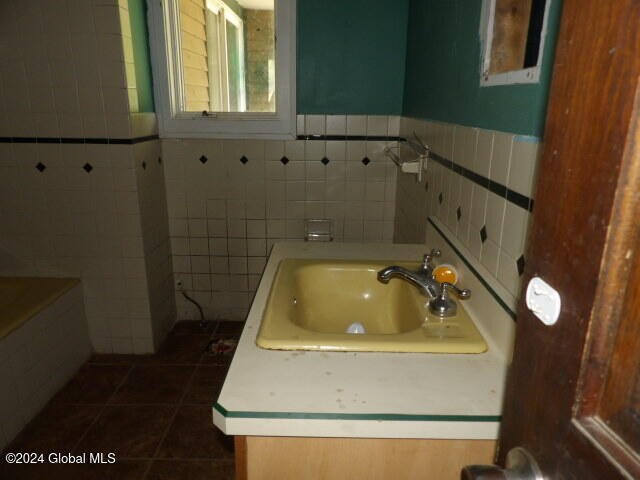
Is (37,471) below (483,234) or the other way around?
below

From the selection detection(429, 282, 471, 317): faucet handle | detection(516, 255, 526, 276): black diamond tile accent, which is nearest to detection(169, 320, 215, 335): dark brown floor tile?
detection(429, 282, 471, 317): faucet handle

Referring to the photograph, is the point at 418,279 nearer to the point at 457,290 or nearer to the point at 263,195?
the point at 457,290

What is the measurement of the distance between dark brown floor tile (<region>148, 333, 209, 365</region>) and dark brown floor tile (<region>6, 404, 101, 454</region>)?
463 mm

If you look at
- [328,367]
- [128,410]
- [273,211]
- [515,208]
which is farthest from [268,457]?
[273,211]

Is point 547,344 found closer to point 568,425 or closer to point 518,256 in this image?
point 568,425

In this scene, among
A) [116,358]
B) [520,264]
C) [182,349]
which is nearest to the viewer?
[520,264]

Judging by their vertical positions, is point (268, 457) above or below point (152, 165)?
below

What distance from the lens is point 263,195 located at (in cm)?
262

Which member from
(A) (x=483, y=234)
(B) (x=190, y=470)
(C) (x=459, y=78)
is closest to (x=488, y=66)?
(C) (x=459, y=78)

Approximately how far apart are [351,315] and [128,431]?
1.18 metres

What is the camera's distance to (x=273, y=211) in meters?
2.64

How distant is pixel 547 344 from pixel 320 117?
2232mm

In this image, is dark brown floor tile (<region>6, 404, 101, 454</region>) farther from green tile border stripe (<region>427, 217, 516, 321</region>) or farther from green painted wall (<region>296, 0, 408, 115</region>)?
green painted wall (<region>296, 0, 408, 115</region>)

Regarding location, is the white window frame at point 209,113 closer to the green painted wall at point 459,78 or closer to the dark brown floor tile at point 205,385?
the green painted wall at point 459,78
